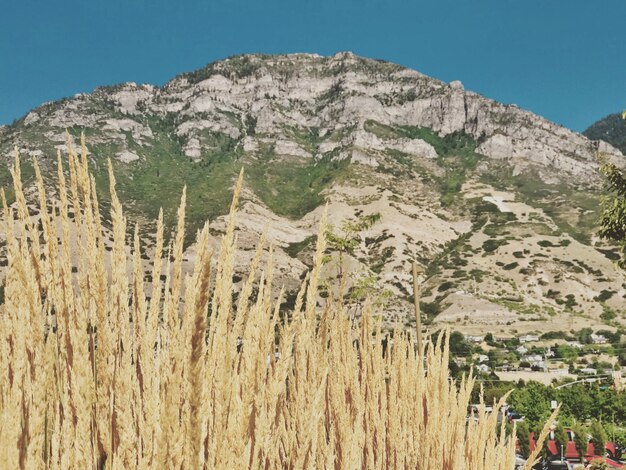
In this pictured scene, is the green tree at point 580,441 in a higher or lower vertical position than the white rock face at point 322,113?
lower

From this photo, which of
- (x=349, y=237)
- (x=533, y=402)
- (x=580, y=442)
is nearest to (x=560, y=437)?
(x=580, y=442)

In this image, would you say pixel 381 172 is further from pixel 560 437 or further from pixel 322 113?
pixel 560 437

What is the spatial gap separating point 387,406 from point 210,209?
74.3 meters

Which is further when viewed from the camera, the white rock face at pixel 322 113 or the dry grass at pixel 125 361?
the white rock face at pixel 322 113

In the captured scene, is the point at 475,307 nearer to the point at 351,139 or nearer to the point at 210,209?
the point at 210,209

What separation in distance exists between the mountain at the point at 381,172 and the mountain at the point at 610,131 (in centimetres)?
3291

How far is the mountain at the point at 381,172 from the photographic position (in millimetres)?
59750

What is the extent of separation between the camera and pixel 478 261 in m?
65.5

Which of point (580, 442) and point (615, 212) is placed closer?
point (615, 212)

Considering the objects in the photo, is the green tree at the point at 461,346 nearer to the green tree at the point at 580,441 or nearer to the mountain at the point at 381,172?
the mountain at the point at 381,172

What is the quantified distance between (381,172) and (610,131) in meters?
100

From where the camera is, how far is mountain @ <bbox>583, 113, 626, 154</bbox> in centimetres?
14000

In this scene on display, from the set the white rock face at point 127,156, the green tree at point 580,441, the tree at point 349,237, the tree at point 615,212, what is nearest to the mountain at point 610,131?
the white rock face at point 127,156

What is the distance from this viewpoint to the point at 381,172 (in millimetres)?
93312
